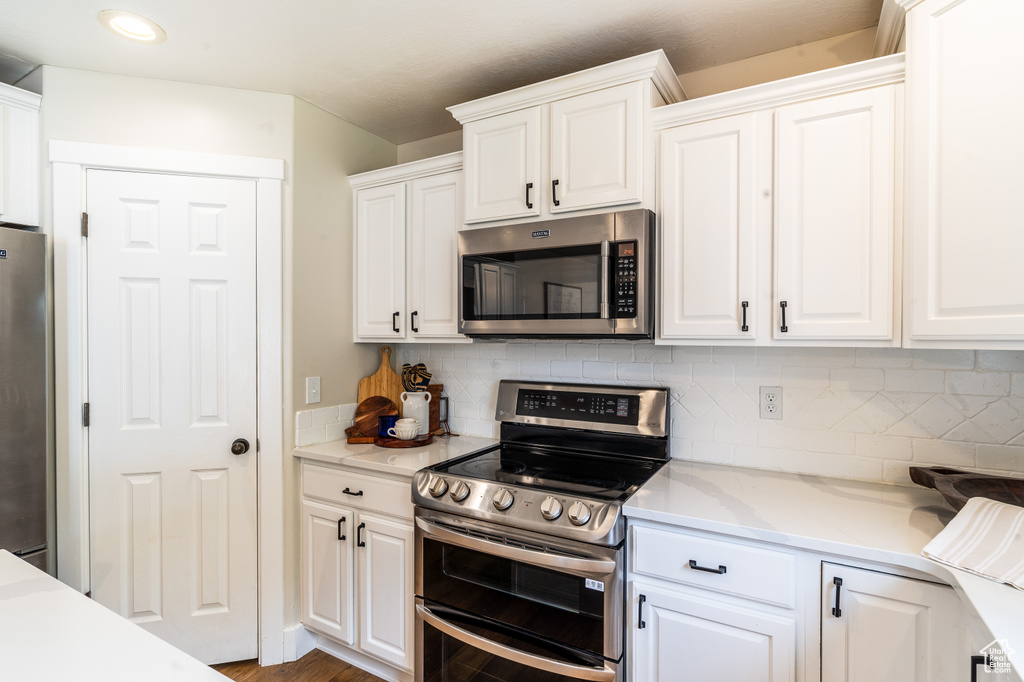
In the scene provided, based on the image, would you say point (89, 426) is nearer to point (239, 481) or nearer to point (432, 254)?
point (239, 481)

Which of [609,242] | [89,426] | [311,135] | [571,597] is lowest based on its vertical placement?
[571,597]

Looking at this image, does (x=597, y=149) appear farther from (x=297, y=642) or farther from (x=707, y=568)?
(x=297, y=642)

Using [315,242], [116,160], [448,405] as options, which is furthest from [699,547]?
[116,160]

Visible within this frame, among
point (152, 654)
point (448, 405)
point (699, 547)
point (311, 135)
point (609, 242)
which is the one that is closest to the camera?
point (152, 654)

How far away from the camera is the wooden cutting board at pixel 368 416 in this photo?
250 cm

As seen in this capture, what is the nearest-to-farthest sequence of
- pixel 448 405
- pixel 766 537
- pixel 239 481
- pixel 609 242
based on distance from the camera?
1. pixel 766 537
2. pixel 609 242
3. pixel 239 481
4. pixel 448 405

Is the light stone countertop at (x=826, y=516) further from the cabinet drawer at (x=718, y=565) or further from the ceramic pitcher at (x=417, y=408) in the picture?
the ceramic pitcher at (x=417, y=408)

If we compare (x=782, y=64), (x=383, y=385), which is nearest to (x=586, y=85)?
(x=782, y=64)

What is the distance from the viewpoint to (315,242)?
2496 millimetres

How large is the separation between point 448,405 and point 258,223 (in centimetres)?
128

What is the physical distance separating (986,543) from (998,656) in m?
0.33

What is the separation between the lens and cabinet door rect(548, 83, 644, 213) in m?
1.81

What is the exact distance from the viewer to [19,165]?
2049mm

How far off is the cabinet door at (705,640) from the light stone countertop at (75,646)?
3.85 ft
